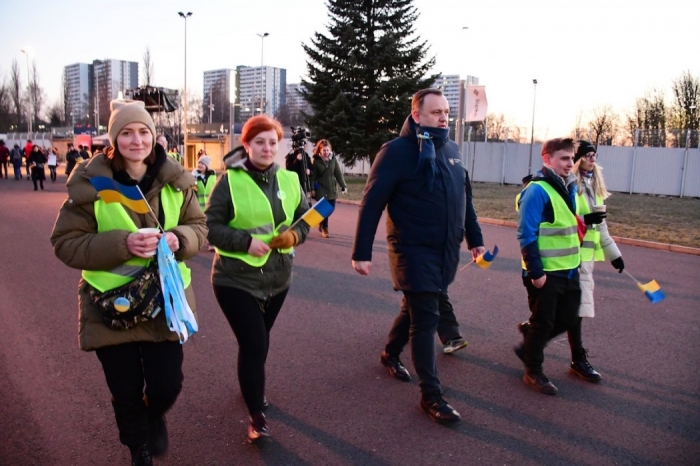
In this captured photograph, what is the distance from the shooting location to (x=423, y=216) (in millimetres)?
4227

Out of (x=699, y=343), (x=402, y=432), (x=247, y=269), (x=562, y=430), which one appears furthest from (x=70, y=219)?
(x=699, y=343)

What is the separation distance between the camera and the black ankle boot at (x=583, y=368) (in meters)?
4.95

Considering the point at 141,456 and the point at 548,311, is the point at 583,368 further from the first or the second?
the point at 141,456

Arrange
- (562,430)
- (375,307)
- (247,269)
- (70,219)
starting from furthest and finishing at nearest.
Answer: (375,307) < (562,430) < (247,269) < (70,219)

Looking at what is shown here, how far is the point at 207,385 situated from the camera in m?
4.75

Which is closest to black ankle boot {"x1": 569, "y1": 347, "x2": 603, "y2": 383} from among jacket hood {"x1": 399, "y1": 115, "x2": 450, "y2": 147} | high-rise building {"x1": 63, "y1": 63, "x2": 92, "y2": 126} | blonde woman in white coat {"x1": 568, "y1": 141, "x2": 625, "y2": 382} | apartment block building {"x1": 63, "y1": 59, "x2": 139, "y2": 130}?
blonde woman in white coat {"x1": 568, "y1": 141, "x2": 625, "y2": 382}

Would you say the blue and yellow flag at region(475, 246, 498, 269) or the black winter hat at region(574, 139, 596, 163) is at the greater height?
the black winter hat at region(574, 139, 596, 163)

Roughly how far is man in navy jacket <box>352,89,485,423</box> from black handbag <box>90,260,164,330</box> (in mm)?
1561

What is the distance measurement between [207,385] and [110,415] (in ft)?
2.50

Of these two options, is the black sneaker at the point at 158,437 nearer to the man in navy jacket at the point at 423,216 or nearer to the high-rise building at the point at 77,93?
the man in navy jacket at the point at 423,216

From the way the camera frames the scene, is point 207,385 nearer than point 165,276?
No

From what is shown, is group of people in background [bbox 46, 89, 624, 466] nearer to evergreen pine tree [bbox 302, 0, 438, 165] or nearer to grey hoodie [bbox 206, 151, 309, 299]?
grey hoodie [bbox 206, 151, 309, 299]

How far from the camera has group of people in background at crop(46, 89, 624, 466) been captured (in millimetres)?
3193

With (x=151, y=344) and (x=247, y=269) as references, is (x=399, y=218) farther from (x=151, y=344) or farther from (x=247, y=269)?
(x=151, y=344)
